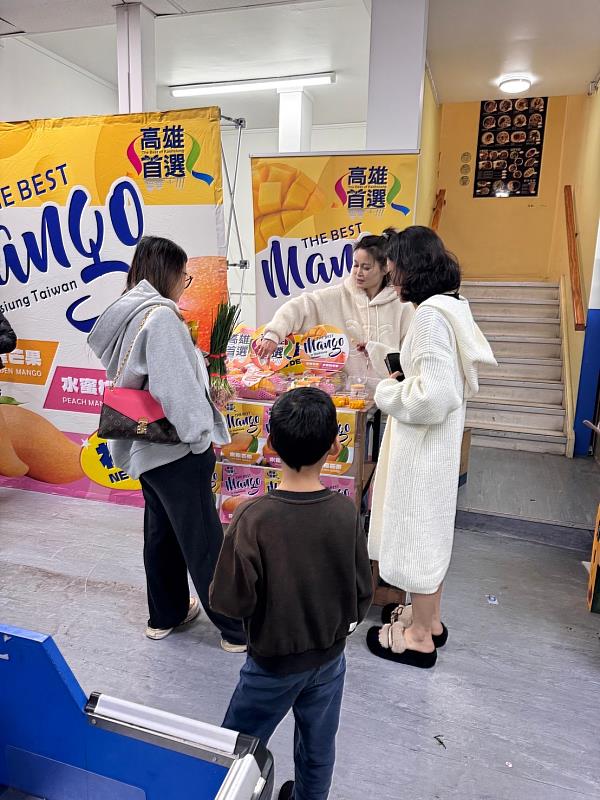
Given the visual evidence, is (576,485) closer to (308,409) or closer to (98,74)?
(308,409)

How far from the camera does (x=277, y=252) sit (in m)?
3.10

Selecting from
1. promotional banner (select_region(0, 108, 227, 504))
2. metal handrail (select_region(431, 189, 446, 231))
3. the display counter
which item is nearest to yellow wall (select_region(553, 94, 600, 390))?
metal handrail (select_region(431, 189, 446, 231))

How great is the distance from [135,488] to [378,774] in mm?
2162

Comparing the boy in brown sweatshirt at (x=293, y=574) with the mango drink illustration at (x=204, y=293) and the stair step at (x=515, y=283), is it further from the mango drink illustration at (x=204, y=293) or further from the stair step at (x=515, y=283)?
the stair step at (x=515, y=283)

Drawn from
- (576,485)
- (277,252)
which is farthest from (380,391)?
(576,485)

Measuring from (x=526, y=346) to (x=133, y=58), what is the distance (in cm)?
446

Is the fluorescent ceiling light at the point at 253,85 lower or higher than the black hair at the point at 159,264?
higher

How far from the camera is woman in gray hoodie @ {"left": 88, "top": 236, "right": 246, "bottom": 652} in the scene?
174 centimetres

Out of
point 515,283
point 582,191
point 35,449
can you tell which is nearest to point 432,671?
point 35,449

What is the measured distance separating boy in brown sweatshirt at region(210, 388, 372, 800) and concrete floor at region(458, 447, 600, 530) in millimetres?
2474

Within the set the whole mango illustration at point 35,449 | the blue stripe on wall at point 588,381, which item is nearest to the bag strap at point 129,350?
the whole mango illustration at point 35,449

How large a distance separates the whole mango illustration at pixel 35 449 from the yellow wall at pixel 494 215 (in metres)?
5.58

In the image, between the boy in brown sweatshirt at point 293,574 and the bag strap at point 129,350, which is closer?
the boy in brown sweatshirt at point 293,574

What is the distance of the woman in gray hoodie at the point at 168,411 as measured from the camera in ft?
5.70
